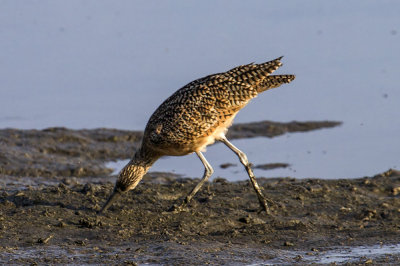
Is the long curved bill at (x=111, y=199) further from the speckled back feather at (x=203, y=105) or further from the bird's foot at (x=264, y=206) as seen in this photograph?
the bird's foot at (x=264, y=206)

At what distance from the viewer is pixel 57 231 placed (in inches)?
391

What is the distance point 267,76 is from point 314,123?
658 cm

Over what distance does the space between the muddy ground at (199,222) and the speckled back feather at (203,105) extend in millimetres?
799

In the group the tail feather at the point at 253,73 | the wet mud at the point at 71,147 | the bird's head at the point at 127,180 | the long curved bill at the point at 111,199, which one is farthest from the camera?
the wet mud at the point at 71,147

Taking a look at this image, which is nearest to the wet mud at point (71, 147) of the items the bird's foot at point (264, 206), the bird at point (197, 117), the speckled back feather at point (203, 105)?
the bird at point (197, 117)

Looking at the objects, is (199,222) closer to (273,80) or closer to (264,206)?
(264,206)

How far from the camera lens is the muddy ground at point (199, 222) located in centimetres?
916

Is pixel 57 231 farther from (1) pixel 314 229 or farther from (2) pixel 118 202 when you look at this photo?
(1) pixel 314 229

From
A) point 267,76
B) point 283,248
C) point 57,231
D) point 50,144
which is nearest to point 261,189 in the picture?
point 267,76

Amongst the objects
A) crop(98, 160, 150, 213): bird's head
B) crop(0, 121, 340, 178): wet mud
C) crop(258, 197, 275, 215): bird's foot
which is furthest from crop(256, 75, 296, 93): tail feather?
crop(0, 121, 340, 178): wet mud

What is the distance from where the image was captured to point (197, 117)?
437 inches

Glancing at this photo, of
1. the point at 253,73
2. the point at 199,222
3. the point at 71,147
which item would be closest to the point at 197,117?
the point at 253,73

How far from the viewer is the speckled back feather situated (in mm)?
11078

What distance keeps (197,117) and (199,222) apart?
1.35m
